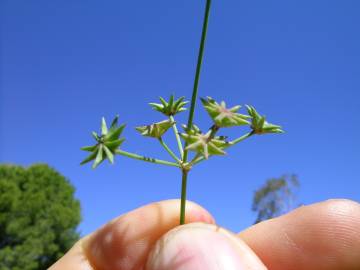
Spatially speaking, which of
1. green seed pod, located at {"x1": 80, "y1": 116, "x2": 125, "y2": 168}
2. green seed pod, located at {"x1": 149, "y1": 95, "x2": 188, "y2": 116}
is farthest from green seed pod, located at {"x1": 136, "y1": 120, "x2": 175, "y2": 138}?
green seed pod, located at {"x1": 80, "y1": 116, "x2": 125, "y2": 168}

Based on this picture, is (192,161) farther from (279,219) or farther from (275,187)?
(275,187)

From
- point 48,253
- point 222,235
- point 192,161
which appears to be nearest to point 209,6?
point 192,161

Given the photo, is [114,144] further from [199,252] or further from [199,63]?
[199,252]

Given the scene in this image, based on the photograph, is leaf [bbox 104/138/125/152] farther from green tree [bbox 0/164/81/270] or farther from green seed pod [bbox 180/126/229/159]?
green tree [bbox 0/164/81/270]

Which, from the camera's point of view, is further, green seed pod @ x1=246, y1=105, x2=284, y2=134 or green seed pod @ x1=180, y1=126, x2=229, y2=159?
green seed pod @ x1=246, y1=105, x2=284, y2=134

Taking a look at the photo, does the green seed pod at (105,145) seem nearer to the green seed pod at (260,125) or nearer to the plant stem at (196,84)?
the plant stem at (196,84)

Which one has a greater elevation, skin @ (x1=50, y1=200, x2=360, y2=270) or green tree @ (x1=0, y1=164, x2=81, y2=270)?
skin @ (x1=50, y1=200, x2=360, y2=270)

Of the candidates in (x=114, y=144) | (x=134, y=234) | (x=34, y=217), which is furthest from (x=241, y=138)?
(x=34, y=217)

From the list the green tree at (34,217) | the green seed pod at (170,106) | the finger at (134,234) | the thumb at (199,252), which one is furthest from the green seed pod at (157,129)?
the green tree at (34,217)
